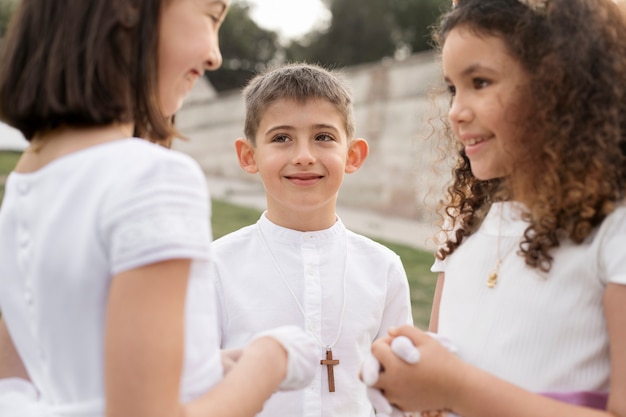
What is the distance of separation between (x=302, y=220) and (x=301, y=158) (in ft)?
0.76

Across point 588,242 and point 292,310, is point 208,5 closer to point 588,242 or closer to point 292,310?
point 588,242

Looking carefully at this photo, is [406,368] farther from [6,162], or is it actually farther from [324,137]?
[6,162]

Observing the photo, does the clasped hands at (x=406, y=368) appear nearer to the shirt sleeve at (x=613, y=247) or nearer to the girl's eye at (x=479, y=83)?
the shirt sleeve at (x=613, y=247)

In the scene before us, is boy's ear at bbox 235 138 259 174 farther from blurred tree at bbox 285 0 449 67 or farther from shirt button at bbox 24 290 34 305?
blurred tree at bbox 285 0 449 67

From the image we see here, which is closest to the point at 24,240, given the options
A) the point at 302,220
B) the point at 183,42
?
the point at 183,42

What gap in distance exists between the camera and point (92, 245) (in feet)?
4.13

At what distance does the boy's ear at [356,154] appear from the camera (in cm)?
275

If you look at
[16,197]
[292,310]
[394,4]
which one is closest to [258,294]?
[292,310]

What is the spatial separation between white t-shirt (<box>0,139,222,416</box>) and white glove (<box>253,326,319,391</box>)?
0.19 m

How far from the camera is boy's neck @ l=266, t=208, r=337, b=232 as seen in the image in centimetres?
255

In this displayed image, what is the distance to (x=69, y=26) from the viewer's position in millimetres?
1347

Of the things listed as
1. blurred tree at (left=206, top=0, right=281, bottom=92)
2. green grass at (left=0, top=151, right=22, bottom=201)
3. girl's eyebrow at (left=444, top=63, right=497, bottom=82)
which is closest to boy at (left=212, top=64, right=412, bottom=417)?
girl's eyebrow at (left=444, top=63, right=497, bottom=82)

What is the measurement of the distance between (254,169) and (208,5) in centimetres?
128

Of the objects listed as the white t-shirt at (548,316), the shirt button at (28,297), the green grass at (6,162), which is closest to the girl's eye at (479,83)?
the white t-shirt at (548,316)
